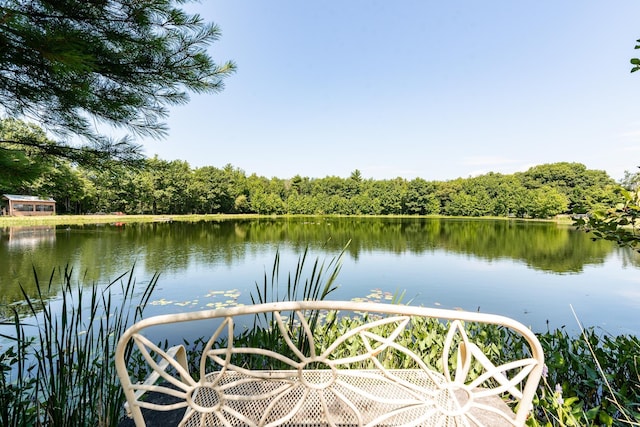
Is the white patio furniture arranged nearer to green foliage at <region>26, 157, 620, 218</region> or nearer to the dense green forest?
the dense green forest

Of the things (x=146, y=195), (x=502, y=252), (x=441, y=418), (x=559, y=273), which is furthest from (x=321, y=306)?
(x=146, y=195)

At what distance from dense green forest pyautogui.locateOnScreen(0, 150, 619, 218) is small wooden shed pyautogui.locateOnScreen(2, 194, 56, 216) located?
6.84 ft

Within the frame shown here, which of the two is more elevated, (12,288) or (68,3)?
(68,3)

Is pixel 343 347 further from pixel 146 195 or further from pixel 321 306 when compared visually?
pixel 146 195

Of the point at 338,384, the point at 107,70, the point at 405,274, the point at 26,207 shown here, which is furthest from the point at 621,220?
the point at 26,207

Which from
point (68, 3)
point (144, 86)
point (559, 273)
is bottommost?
point (559, 273)

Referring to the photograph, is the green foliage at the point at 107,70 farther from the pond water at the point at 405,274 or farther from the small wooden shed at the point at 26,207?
the small wooden shed at the point at 26,207

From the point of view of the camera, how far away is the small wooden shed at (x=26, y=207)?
A: 21.0 m

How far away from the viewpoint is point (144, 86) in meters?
1.58

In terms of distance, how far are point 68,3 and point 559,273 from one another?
928 cm

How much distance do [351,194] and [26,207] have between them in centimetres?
3283

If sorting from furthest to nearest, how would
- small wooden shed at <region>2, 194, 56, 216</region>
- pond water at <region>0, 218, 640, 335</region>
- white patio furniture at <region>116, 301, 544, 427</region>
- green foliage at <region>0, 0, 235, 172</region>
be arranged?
small wooden shed at <region>2, 194, 56, 216</region>
pond water at <region>0, 218, 640, 335</region>
green foliage at <region>0, 0, 235, 172</region>
white patio furniture at <region>116, 301, 544, 427</region>

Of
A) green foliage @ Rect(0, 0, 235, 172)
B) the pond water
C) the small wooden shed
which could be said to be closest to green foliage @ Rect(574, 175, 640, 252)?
the pond water

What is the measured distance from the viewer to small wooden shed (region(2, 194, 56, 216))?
21.0 meters
